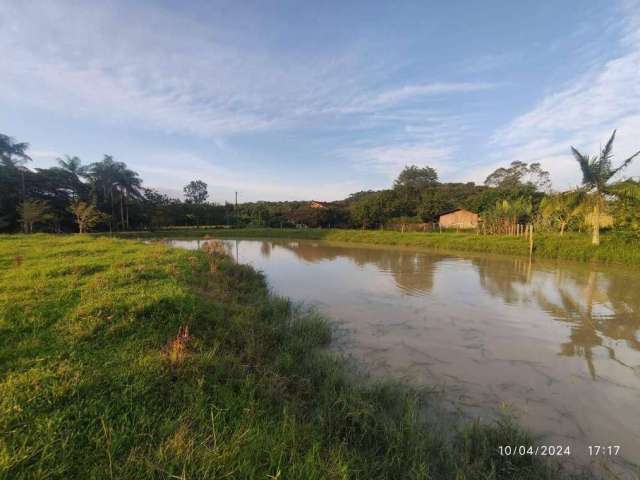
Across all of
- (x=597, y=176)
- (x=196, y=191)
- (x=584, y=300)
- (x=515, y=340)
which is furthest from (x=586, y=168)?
(x=196, y=191)

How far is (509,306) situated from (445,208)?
Answer: 30.0 m

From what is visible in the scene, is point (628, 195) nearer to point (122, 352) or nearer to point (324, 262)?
point (324, 262)

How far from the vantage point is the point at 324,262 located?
13609 millimetres

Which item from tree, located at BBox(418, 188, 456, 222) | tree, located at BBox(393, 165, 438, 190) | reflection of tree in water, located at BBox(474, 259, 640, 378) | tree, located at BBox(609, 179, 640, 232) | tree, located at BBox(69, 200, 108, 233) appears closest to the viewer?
reflection of tree in water, located at BBox(474, 259, 640, 378)

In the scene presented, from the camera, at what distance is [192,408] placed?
2180mm

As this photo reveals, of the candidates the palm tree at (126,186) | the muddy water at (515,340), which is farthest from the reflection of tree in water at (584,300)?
the palm tree at (126,186)

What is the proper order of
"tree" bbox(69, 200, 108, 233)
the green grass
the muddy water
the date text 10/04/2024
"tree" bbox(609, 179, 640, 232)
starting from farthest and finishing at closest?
"tree" bbox(69, 200, 108, 233) < "tree" bbox(609, 179, 640, 232) < the muddy water < the date text 10/04/2024 < the green grass

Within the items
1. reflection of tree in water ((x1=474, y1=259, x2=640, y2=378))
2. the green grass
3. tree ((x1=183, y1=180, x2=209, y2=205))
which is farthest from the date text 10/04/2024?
tree ((x1=183, y1=180, x2=209, y2=205))

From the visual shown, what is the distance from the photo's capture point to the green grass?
172 cm

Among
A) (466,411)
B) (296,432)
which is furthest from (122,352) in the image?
(466,411)

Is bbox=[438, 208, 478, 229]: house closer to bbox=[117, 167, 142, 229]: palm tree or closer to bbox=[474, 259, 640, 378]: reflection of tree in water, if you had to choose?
bbox=[474, 259, 640, 378]: reflection of tree in water

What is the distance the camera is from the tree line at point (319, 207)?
43.2 ft

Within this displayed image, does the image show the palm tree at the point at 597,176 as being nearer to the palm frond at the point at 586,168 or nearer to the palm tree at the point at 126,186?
the palm frond at the point at 586,168

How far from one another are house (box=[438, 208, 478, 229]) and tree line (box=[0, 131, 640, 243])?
92cm
